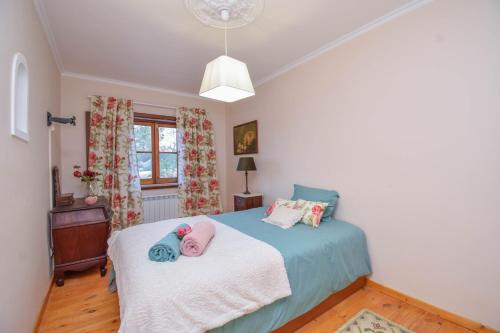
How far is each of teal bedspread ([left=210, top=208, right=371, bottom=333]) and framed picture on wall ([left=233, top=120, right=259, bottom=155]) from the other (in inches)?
67.1

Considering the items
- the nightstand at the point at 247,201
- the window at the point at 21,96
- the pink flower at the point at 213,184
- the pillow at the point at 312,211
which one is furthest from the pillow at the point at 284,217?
the window at the point at 21,96

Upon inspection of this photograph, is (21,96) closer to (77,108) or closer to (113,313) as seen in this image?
(113,313)

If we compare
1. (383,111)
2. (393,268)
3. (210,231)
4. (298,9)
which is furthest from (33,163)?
(393,268)

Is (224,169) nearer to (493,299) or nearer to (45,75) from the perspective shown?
(45,75)

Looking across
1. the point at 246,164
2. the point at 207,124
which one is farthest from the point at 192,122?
the point at 246,164

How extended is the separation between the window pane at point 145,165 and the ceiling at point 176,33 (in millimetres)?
1324

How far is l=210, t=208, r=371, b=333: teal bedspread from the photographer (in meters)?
1.53

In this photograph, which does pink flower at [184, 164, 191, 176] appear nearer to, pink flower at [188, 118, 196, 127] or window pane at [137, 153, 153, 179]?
window pane at [137, 153, 153, 179]

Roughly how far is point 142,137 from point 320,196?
3039 millimetres

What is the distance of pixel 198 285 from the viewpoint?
1.28 m

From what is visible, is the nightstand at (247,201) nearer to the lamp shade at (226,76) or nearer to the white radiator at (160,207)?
the white radiator at (160,207)

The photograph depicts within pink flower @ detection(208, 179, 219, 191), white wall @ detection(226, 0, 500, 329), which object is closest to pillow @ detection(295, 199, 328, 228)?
white wall @ detection(226, 0, 500, 329)

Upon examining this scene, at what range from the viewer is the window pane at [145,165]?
3888 mm

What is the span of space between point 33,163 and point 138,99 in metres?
2.21
